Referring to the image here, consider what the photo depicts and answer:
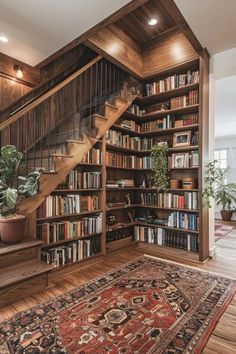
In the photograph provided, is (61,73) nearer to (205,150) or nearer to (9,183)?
(9,183)

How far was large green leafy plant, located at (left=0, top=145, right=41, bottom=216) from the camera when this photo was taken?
86.2 inches

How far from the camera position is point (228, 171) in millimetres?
7082

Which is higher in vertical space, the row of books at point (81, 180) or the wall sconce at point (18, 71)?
the wall sconce at point (18, 71)

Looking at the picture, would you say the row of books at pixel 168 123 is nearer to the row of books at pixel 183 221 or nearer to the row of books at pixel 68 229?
the row of books at pixel 183 221

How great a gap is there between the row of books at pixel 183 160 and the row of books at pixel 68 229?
1.45 m

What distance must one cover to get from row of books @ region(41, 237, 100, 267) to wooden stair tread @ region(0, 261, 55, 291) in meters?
0.36

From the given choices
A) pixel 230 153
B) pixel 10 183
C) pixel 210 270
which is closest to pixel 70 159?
pixel 10 183

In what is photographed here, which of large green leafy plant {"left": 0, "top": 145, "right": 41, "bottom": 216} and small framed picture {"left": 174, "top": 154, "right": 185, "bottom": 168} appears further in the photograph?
small framed picture {"left": 174, "top": 154, "right": 185, "bottom": 168}

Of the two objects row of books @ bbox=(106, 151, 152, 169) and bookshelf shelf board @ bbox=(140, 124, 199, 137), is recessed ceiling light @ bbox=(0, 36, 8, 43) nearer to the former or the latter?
row of books @ bbox=(106, 151, 152, 169)

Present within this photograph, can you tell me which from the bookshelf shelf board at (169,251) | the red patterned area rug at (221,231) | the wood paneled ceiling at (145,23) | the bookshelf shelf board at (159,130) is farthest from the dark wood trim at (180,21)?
the red patterned area rug at (221,231)

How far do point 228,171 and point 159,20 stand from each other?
5.24 metres

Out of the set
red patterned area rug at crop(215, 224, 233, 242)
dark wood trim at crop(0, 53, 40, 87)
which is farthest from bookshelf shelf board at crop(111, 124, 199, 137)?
red patterned area rug at crop(215, 224, 233, 242)

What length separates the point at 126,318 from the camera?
73.5 inches

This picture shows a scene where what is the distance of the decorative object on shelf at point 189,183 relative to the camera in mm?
3352
